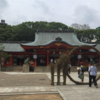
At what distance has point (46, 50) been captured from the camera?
2575cm

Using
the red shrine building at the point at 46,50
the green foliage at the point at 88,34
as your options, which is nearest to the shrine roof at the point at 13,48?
the red shrine building at the point at 46,50

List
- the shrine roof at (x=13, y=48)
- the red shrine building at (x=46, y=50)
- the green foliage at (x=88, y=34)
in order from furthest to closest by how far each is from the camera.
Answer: the green foliage at (x=88, y=34) < the shrine roof at (x=13, y=48) < the red shrine building at (x=46, y=50)

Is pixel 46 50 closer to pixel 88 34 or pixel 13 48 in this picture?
pixel 13 48

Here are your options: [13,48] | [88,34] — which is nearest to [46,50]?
[13,48]

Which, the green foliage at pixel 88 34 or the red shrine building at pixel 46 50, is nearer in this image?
the red shrine building at pixel 46 50

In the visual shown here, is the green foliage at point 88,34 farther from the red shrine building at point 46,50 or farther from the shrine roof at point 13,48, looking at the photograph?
the shrine roof at point 13,48

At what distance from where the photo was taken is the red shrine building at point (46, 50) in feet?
81.0

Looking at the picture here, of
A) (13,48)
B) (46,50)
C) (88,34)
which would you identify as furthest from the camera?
(88,34)

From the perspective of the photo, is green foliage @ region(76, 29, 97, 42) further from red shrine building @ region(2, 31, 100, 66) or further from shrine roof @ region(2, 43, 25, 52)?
shrine roof @ region(2, 43, 25, 52)

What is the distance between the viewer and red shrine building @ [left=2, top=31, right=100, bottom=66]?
24.7 metres

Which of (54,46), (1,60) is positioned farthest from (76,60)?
(1,60)

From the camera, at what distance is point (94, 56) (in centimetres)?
2814

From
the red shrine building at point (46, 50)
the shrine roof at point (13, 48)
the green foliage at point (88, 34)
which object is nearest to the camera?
the red shrine building at point (46, 50)

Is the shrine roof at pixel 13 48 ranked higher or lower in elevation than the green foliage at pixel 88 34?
lower
